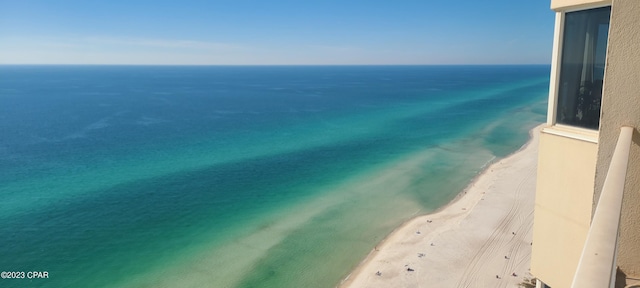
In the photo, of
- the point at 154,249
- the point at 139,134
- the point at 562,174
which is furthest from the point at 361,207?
the point at 139,134

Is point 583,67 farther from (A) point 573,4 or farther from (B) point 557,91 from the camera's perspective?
(A) point 573,4

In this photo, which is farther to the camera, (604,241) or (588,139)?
(588,139)

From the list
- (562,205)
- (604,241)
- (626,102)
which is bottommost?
(562,205)

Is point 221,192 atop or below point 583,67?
below

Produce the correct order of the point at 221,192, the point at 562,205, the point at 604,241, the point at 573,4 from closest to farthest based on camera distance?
the point at 604,241 → the point at 573,4 → the point at 562,205 → the point at 221,192

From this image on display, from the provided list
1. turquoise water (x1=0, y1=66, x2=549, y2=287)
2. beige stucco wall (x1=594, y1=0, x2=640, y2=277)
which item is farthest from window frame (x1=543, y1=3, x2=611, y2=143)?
turquoise water (x1=0, y1=66, x2=549, y2=287)

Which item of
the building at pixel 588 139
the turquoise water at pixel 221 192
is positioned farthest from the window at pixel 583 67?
the turquoise water at pixel 221 192

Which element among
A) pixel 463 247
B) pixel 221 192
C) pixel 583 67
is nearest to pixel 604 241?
pixel 583 67

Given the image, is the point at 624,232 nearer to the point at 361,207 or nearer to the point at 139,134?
the point at 361,207

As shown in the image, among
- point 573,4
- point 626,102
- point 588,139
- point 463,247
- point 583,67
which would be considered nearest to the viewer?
point 626,102
